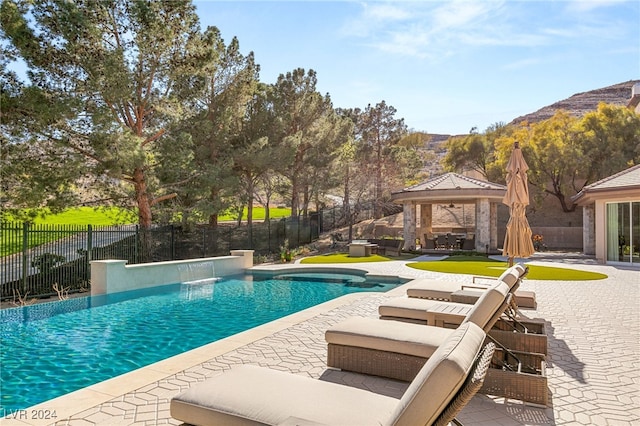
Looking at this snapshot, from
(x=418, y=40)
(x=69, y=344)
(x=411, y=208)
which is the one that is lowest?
(x=69, y=344)

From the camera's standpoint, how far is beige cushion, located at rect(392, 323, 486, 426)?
70.1 inches

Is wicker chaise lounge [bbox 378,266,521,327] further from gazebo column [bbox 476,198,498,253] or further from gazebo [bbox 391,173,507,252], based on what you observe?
gazebo column [bbox 476,198,498,253]

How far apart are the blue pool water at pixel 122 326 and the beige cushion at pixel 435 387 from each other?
4.34m

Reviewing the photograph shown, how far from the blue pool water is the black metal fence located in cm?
246

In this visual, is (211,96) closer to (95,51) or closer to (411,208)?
(95,51)

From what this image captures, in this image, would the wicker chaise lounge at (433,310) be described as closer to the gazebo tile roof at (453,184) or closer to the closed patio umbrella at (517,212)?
the closed patio umbrella at (517,212)

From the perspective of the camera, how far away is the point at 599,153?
2931 cm

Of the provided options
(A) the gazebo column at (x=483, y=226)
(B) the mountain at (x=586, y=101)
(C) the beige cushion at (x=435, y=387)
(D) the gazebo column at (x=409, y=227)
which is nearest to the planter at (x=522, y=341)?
(C) the beige cushion at (x=435, y=387)

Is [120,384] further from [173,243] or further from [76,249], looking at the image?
[173,243]

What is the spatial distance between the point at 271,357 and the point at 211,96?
1837 cm

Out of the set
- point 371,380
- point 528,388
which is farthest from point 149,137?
point 528,388

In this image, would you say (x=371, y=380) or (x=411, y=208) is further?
(x=411, y=208)

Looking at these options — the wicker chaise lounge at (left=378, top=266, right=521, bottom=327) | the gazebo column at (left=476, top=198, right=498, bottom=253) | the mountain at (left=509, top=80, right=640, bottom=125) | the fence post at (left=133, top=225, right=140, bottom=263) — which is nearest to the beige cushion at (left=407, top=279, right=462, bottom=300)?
the wicker chaise lounge at (left=378, top=266, right=521, bottom=327)

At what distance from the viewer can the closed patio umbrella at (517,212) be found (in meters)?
8.72
